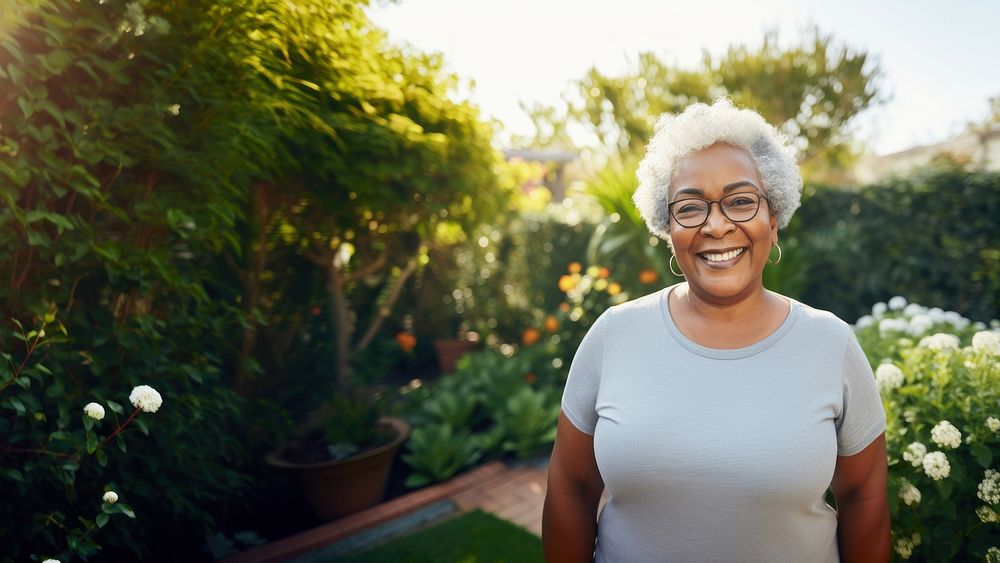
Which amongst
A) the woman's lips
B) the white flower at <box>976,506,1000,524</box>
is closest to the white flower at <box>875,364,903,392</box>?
the white flower at <box>976,506,1000,524</box>

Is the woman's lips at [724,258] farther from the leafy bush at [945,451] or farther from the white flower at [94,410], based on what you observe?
the white flower at [94,410]

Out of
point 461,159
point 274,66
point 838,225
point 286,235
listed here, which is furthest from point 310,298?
point 838,225

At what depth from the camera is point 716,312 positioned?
4.87 feet

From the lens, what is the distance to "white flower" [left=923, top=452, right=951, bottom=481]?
1754 millimetres

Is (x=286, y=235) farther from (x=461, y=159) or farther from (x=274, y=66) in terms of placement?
(x=274, y=66)

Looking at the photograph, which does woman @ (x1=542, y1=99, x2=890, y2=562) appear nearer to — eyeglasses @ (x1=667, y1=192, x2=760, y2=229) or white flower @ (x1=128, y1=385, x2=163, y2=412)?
eyeglasses @ (x1=667, y1=192, x2=760, y2=229)

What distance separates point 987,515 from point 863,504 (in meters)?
0.65

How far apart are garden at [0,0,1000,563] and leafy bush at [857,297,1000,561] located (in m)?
0.01

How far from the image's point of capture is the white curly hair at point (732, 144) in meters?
1.49

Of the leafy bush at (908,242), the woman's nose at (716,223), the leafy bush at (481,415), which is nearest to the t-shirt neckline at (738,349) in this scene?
the woman's nose at (716,223)

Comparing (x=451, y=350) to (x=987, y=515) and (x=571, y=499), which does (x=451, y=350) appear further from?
(x=987, y=515)

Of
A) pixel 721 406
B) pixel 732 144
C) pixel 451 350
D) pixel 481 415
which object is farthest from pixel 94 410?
pixel 451 350

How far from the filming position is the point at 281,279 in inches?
149

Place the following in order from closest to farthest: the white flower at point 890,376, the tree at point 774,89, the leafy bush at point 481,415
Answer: the white flower at point 890,376 → the leafy bush at point 481,415 → the tree at point 774,89
